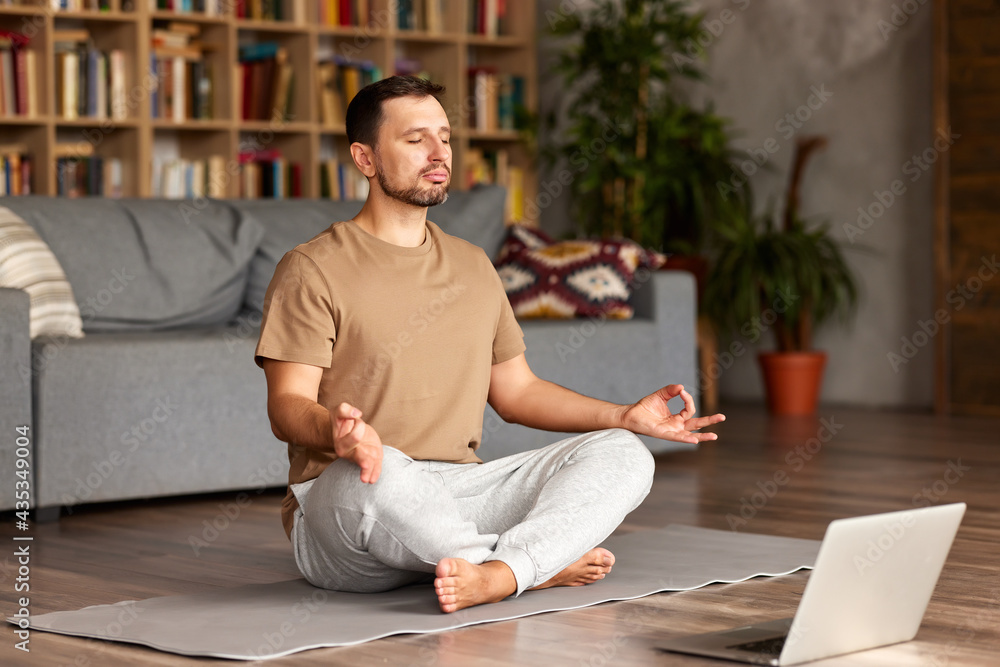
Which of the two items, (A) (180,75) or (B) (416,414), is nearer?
(B) (416,414)

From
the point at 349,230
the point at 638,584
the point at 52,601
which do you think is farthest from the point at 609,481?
the point at 52,601

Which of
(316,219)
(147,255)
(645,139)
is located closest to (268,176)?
(645,139)

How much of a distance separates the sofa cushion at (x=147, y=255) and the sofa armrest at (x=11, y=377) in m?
0.49

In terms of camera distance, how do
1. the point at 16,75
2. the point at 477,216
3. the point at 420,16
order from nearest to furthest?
the point at 477,216 → the point at 16,75 → the point at 420,16

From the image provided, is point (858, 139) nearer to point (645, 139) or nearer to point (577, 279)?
point (645, 139)

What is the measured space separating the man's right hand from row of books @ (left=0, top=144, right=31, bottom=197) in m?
3.84

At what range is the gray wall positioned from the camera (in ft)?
17.0

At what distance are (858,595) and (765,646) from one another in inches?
5.3

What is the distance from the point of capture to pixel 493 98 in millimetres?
6281

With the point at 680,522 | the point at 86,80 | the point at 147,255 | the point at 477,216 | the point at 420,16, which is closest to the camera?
→ the point at 680,522

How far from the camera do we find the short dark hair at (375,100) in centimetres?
206

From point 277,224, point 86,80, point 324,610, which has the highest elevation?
point 86,80

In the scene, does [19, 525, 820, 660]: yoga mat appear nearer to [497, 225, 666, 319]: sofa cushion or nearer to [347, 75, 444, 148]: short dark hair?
[347, 75, 444, 148]: short dark hair

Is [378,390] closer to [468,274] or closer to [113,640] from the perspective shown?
[468,274]
